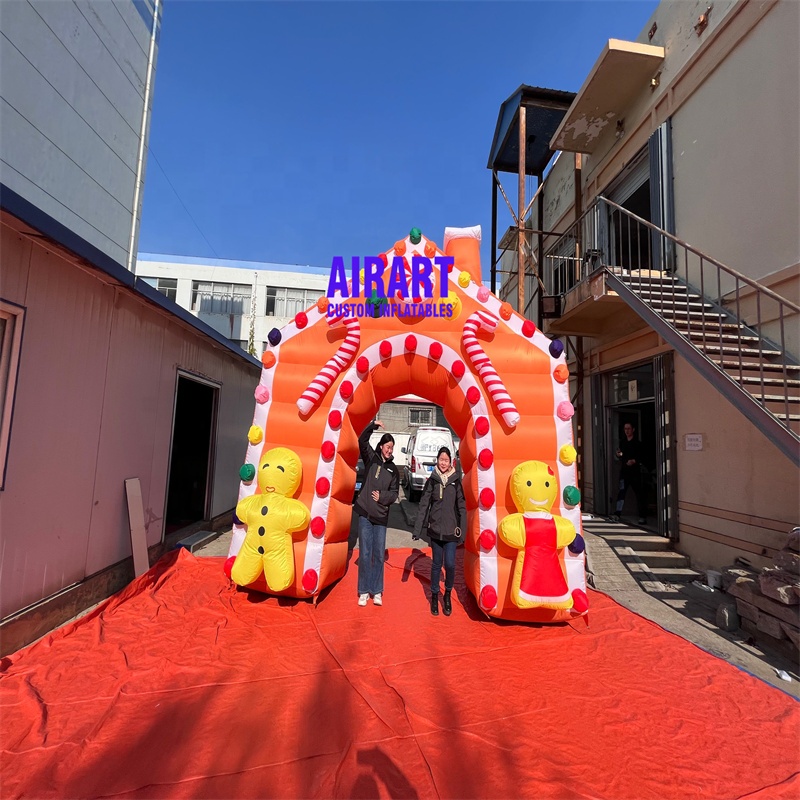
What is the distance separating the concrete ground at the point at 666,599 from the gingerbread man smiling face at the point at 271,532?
2.72 metres

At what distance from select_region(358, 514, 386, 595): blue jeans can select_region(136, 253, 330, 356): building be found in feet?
90.6

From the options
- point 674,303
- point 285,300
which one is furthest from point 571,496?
point 285,300

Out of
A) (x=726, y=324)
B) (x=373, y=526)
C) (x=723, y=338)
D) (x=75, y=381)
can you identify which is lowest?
(x=373, y=526)

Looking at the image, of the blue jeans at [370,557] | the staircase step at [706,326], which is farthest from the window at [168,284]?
the staircase step at [706,326]

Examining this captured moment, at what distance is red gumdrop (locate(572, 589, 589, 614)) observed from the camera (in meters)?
4.00

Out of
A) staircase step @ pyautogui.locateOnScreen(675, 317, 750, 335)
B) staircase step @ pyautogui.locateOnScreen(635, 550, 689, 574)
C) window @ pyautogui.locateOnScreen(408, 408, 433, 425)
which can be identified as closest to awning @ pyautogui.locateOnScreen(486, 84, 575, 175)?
staircase step @ pyautogui.locateOnScreen(675, 317, 750, 335)

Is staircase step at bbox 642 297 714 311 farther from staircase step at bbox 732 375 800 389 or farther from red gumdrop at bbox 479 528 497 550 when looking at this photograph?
red gumdrop at bbox 479 528 497 550

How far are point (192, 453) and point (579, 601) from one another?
7.82 meters

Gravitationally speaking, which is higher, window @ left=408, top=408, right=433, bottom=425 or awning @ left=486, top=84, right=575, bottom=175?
awning @ left=486, top=84, right=575, bottom=175

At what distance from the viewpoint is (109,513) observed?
16.1 ft

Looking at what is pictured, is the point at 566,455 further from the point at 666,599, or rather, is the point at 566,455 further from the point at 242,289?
the point at 242,289

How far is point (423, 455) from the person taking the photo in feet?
42.3

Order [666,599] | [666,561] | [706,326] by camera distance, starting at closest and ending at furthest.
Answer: [666,599], [706,326], [666,561]

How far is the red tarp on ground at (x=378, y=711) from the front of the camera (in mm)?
2244
